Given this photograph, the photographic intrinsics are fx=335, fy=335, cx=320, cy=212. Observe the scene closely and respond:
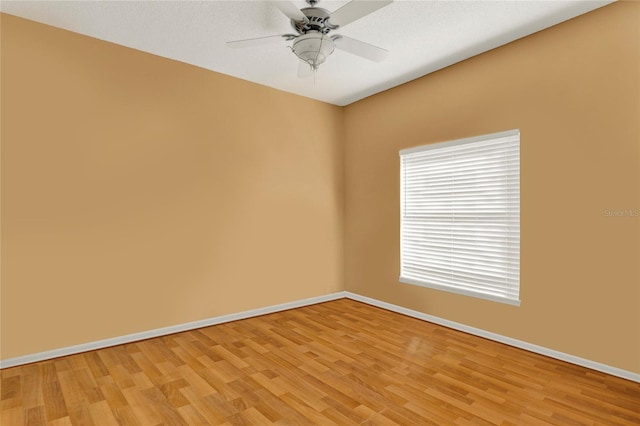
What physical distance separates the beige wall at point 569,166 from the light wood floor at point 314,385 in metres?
0.34

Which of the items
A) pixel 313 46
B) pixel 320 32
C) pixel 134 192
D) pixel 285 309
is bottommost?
pixel 285 309

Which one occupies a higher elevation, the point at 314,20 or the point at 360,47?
the point at 314,20

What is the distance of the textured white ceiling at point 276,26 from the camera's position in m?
2.64

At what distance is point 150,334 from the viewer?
3.41 meters

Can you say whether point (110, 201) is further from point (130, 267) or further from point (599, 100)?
point (599, 100)

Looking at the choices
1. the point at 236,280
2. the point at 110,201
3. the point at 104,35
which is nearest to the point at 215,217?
the point at 236,280

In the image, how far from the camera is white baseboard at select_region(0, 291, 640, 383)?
2.72m

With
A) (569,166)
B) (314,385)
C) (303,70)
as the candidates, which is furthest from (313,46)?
(314,385)

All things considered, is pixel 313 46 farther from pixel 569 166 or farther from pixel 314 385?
pixel 314 385

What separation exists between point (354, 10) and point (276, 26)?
0.93 meters

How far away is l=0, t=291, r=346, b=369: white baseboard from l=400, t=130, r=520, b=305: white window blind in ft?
5.00

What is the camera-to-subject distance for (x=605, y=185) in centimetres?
264

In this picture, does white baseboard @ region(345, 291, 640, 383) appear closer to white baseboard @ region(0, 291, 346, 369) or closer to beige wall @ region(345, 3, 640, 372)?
beige wall @ region(345, 3, 640, 372)

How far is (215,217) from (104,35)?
6.61 feet
